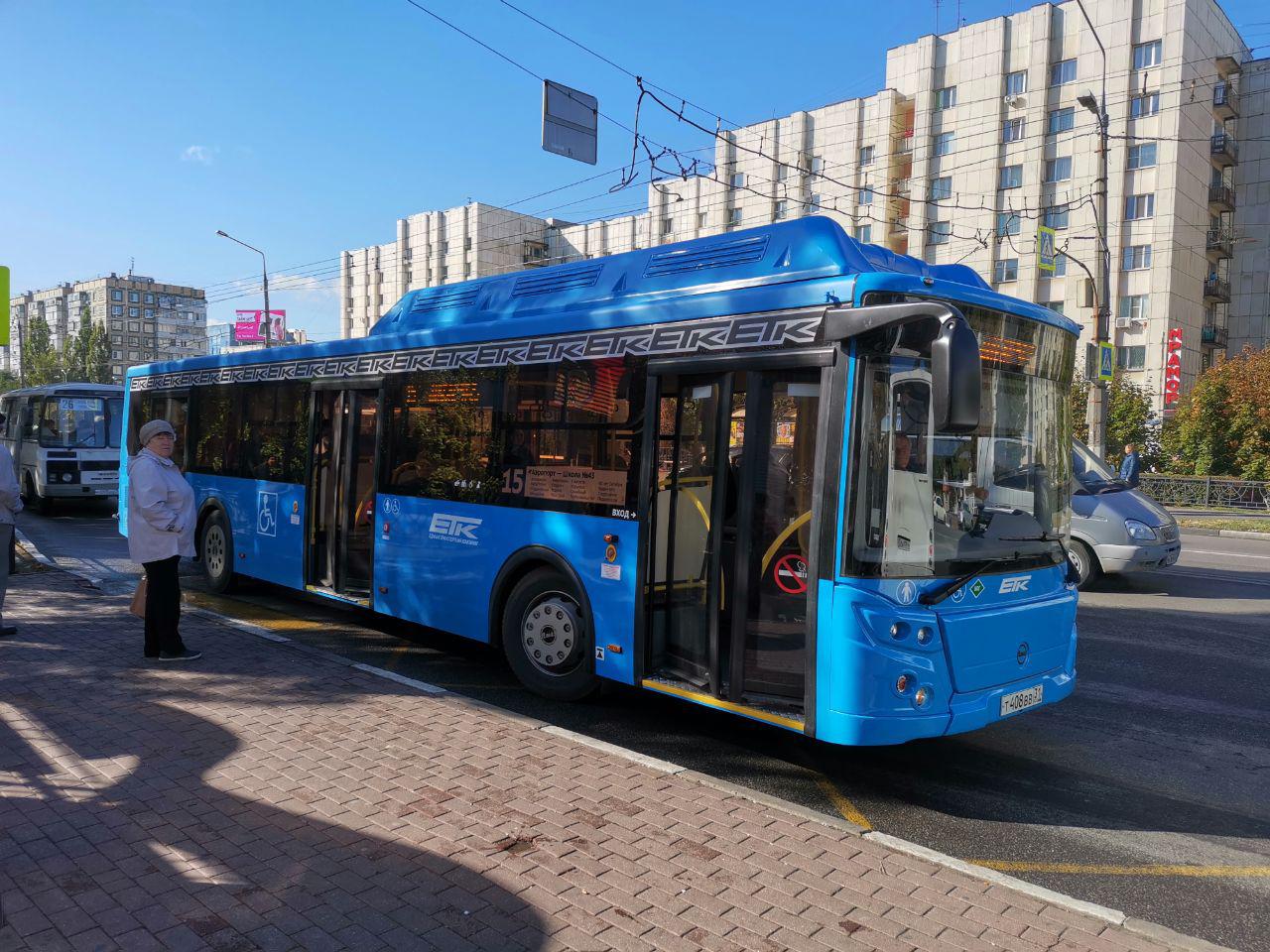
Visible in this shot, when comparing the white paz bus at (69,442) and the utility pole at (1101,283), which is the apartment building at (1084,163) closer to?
the utility pole at (1101,283)

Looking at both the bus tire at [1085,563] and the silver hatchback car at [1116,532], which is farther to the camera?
the bus tire at [1085,563]

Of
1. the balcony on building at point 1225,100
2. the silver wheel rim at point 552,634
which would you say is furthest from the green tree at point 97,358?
the silver wheel rim at point 552,634

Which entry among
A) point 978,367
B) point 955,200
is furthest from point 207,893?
point 955,200

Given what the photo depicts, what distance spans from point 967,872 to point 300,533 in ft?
24.1

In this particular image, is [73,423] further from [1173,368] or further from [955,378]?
[1173,368]

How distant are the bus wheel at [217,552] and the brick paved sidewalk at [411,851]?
15.3 ft

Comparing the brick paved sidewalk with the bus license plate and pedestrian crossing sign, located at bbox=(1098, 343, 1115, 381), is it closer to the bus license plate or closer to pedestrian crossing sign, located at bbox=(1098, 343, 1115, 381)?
the bus license plate

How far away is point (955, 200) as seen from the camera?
51219mm

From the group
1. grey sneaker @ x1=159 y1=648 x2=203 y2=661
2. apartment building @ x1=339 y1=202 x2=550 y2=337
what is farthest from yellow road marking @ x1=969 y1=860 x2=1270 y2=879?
apartment building @ x1=339 y1=202 x2=550 y2=337

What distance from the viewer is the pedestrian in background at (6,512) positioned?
7898mm

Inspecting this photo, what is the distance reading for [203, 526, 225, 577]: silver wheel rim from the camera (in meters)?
10.8

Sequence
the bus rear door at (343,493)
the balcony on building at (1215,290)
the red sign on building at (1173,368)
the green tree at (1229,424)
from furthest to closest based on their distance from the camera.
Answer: the balcony on building at (1215,290) → the red sign on building at (1173,368) → the green tree at (1229,424) → the bus rear door at (343,493)

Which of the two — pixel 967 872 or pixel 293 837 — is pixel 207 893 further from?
pixel 967 872

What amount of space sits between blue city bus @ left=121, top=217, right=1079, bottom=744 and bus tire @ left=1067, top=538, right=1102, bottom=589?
712 centimetres
